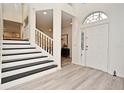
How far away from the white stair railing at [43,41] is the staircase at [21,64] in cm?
27

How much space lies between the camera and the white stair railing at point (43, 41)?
4.81 meters

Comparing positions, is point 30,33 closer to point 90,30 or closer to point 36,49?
point 36,49

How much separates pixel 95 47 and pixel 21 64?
9.91ft

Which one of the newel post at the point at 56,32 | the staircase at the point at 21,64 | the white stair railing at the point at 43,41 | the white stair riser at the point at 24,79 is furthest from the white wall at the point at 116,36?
the white stair railing at the point at 43,41

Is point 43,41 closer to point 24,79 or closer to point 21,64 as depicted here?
point 21,64

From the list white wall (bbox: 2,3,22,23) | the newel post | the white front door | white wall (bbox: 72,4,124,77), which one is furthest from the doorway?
white wall (bbox: 2,3,22,23)

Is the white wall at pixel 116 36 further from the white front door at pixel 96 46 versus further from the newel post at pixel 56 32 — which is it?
the newel post at pixel 56 32

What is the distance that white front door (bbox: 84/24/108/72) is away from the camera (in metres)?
4.24

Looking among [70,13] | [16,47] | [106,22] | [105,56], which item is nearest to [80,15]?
[70,13]

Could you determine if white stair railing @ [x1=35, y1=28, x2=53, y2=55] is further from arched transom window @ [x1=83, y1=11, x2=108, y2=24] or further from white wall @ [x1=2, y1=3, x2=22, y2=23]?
white wall @ [x1=2, y1=3, x2=22, y2=23]

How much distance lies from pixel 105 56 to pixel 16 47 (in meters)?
3.54

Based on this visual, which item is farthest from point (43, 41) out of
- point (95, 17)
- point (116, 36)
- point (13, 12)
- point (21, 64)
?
point (13, 12)

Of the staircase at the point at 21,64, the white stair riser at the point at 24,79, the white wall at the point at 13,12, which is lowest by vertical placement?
the white stair riser at the point at 24,79

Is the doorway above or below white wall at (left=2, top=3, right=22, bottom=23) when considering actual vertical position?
below
